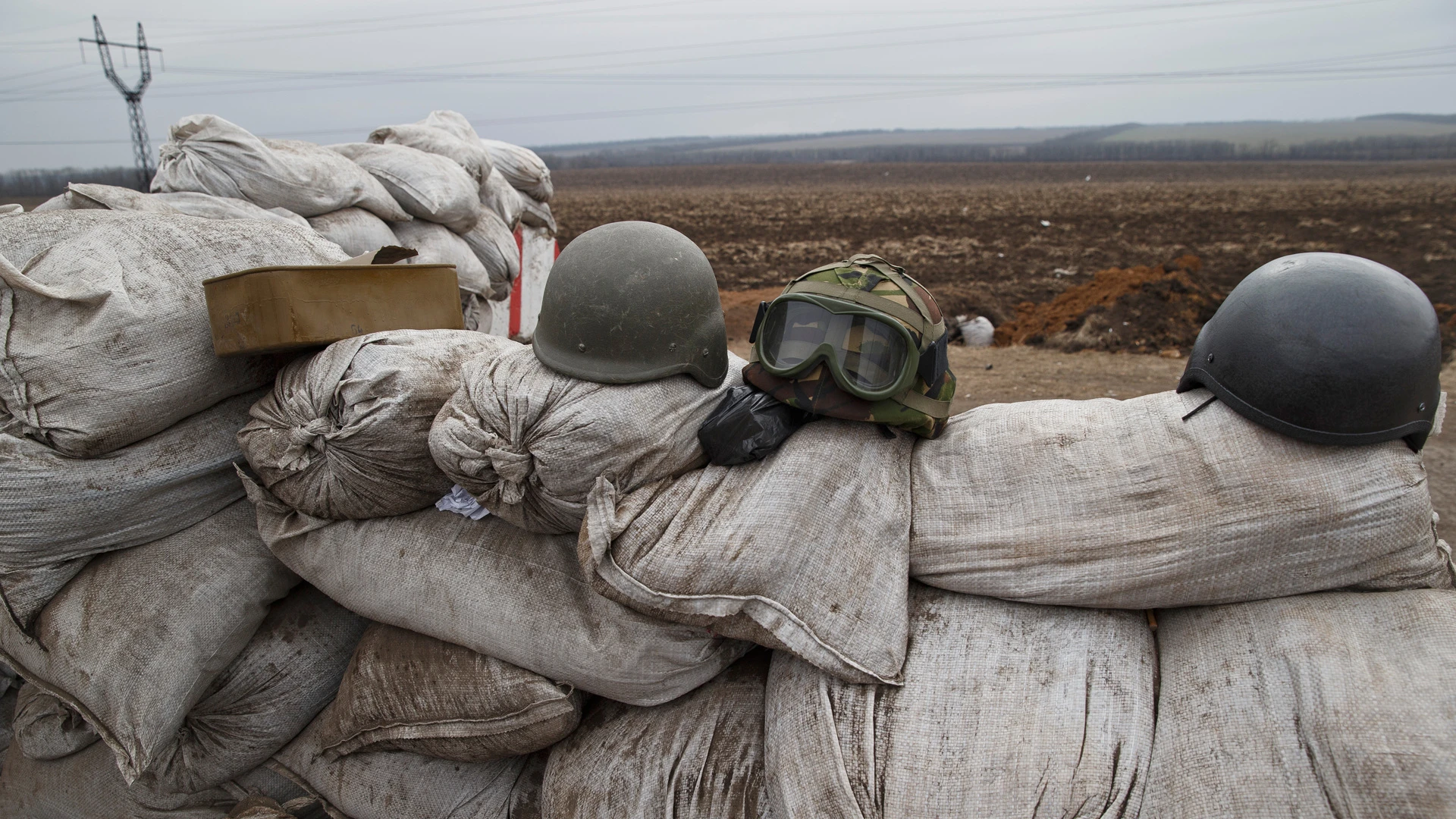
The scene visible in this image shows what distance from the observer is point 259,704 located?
214cm

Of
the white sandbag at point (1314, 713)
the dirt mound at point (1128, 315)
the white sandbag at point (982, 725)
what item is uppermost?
the white sandbag at point (1314, 713)

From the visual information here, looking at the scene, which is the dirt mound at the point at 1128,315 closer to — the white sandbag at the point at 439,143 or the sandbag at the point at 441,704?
the white sandbag at the point at 439,143

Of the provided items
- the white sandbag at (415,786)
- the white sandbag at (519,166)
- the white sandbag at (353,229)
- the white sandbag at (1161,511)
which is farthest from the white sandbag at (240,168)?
the white sandbag at (1161,511)

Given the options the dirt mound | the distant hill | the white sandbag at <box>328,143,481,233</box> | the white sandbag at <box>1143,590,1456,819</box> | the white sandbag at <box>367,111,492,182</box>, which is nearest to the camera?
the white sandbag at <box>1143,590,1456,819</box>

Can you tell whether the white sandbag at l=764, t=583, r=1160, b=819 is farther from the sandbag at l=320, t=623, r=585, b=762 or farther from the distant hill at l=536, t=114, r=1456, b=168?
the distant hill at l=536, t=114, r=1456, b=168

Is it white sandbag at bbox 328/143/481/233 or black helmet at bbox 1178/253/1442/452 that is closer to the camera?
black helmet at bbox 1178/253/1442/452

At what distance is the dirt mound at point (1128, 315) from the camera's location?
23.0 ft

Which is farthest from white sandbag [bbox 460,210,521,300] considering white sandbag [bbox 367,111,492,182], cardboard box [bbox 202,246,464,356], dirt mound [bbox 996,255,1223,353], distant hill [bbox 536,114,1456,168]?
distant hill [bbox 536,114,1456,168]

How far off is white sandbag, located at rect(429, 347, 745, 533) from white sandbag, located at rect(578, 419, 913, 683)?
6cm

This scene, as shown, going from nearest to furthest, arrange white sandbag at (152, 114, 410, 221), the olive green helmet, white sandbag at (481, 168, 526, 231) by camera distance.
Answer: the olive green helmet, white sandbag at (152, 114, 410, 221), white sandbag at (481, 168, 526, 231)

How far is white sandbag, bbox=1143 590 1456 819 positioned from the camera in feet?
4.18

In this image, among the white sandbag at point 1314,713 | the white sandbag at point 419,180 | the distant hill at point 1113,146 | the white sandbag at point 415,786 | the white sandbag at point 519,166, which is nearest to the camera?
the white sandbag at point 1314,713

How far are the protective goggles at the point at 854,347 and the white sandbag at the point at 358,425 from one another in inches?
27.6

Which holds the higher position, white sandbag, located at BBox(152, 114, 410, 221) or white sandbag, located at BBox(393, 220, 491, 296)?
white sandbag, located at BBox(152, 114, 410, 221)
